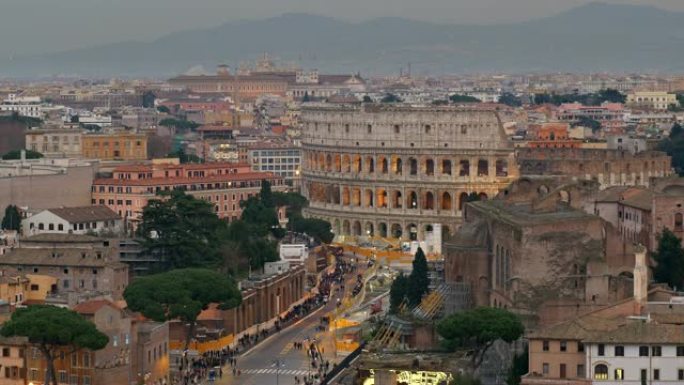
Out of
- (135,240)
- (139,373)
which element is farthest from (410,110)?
(139,373)

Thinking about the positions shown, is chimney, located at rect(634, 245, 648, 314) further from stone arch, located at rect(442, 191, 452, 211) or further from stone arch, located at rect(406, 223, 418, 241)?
stone arch, located at rect(442, 191, 452, 211)

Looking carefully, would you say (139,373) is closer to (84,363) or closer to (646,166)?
(84,363)

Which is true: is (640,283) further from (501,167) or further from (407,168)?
(407,168)

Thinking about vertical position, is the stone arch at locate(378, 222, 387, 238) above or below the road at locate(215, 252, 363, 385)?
below

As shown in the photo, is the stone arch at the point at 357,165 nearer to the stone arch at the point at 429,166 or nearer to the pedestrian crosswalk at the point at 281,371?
the stone arch at the point at 429,166

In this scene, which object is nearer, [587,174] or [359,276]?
[359,276]

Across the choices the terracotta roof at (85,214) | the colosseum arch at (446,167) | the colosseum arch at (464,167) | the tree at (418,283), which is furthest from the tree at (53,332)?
the colosseum arch at (446,167)

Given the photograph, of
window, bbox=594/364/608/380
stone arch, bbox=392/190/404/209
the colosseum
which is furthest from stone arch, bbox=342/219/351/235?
window, bbox=594/364/608/380
